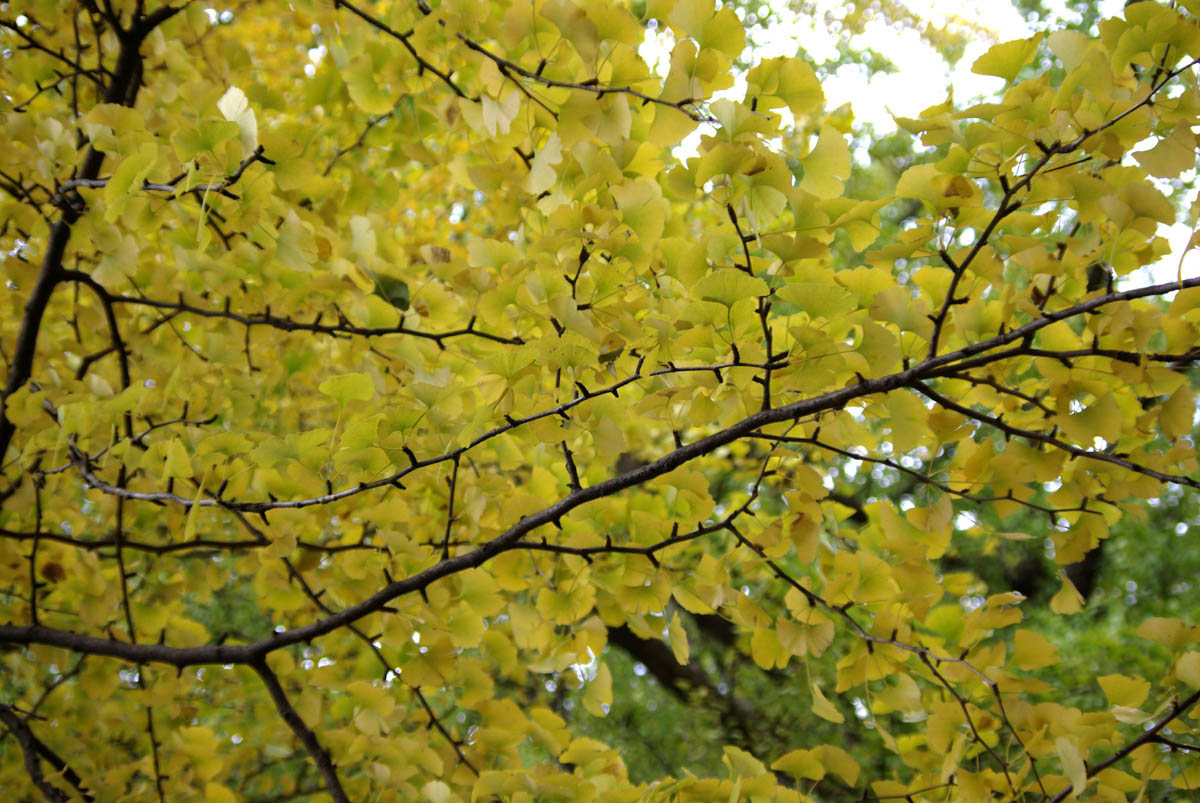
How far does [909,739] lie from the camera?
4.29 feet

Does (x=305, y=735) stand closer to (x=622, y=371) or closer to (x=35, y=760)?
(x=35, y=760)

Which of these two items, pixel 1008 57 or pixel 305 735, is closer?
pixel 1008 57

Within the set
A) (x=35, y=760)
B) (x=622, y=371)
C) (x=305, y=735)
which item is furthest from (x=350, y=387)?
(x=35, y=760)

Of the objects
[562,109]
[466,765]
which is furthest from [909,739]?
[562,109]

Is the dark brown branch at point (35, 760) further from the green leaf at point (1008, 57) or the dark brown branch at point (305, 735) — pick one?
the green leaf at point (1008, 57)

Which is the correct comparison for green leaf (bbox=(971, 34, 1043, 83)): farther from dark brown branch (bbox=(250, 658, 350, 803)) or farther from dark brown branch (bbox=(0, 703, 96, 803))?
dark brown branch (bbox=(0, 703, 96, 803))

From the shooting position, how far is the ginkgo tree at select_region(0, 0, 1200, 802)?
0.89 metres

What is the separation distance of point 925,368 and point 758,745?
2.94 meters

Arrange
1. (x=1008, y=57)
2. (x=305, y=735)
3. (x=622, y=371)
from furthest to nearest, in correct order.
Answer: (x=305, y=735) < (x=622, y=371) < (x=1008, y=57)

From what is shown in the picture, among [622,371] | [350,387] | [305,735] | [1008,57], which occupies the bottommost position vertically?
[305,735]

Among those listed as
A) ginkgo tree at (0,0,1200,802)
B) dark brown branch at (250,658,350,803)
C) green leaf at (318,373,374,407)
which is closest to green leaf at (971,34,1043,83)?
ginkgo tree at (0,0,1200,802)

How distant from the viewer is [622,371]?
3.88 feet

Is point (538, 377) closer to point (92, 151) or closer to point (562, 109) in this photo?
point (562, 109)

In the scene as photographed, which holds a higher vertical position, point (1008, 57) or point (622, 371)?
point (1008, 57)
